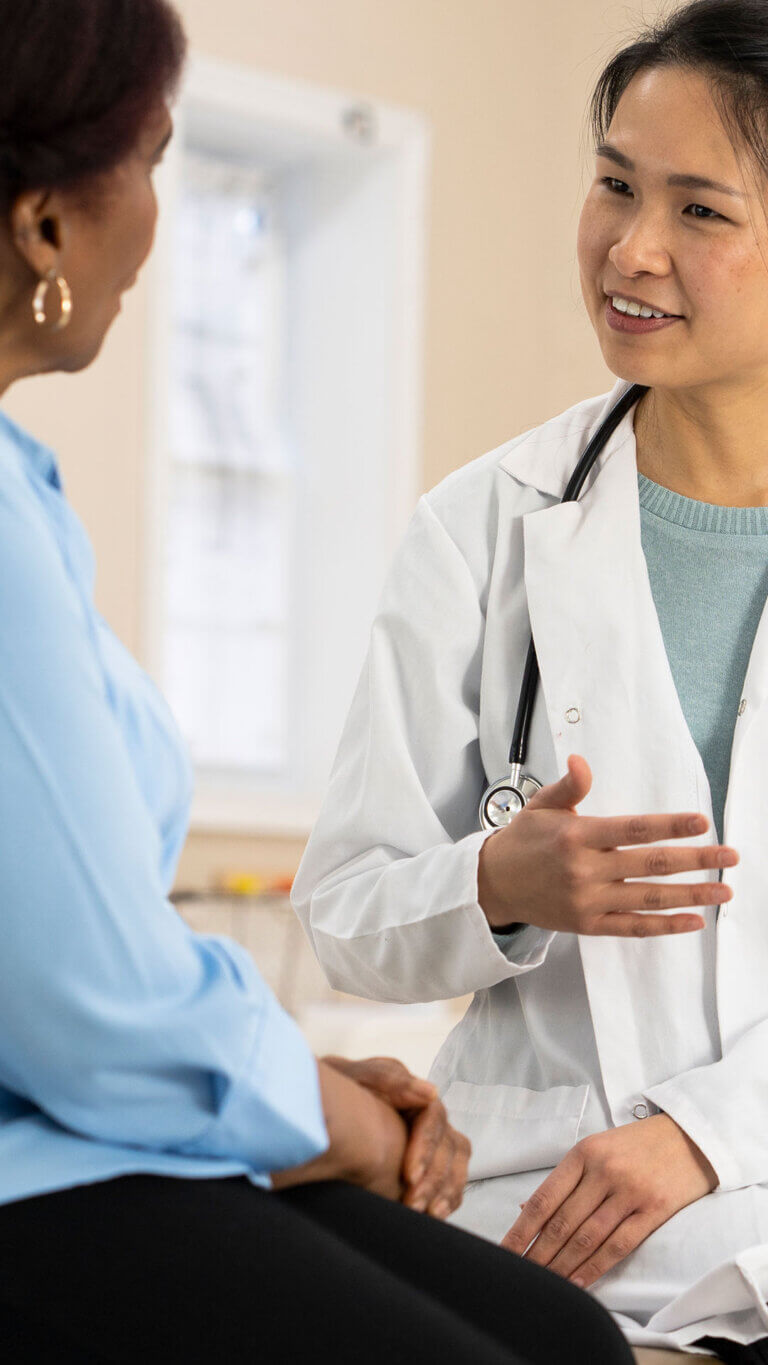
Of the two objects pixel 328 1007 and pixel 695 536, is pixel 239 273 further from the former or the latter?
pixel 695 536

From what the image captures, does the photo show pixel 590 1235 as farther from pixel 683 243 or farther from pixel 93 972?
pixel 683 243

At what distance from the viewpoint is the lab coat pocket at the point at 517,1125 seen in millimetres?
1339

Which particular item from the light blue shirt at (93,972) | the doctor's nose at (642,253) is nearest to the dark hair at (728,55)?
the doctor's nose at (642,253)

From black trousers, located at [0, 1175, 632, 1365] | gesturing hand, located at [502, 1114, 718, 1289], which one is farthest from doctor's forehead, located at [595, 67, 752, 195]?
black trousers, located at [0, 1175, 632, 1365]

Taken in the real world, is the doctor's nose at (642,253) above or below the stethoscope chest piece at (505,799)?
above

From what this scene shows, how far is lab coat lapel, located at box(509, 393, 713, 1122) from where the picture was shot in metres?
1.35

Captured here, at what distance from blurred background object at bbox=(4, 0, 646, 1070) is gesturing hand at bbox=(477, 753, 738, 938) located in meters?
3.20

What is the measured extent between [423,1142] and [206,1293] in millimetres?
233

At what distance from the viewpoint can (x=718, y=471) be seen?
1.57 meters

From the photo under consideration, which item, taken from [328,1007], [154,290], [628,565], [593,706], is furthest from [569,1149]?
[154,290]

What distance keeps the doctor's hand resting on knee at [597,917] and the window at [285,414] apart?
11.0 feet

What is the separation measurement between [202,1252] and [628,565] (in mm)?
854

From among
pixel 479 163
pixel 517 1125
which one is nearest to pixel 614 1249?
pixel 517 1125

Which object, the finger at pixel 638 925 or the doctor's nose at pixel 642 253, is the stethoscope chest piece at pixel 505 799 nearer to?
the finger at pixel 638 925
